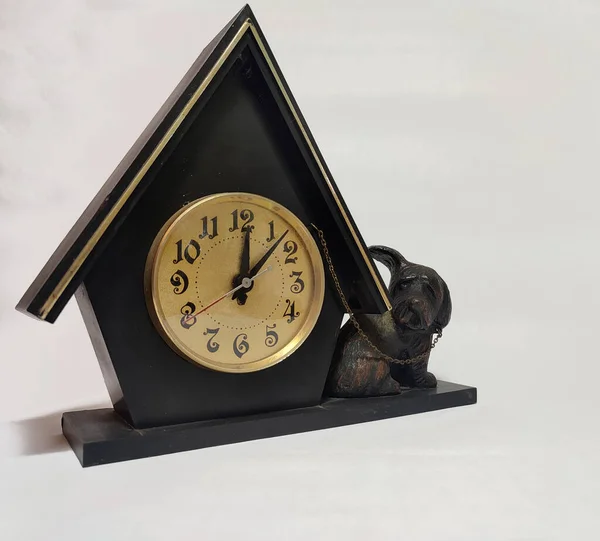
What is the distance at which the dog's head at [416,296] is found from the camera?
1951 millimetres

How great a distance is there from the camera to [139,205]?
5.20 feet

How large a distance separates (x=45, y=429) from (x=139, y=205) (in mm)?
690

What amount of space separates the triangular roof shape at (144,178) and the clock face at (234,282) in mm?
125

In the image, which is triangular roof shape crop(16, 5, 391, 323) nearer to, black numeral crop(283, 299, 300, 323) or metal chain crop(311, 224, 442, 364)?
metal chain crop(311, 224, 442, 364)

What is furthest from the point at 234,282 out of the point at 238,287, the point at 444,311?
the point at 444,311

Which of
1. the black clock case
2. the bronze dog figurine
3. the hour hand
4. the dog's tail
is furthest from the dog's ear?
the hour hand

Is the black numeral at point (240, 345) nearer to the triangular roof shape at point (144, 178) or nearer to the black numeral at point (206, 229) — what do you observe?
the black numeral at point (206, 229)

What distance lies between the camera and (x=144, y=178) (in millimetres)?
1547

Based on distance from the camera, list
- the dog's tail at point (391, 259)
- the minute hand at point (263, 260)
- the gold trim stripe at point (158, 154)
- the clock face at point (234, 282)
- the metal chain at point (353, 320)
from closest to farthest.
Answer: the gold trim stripe at point (158, 154) → the clock face at point (234, 282) → the minute hand at point (263, 260) → the metal chain at point (353, 320) → the dog's tail at point (391, 259)

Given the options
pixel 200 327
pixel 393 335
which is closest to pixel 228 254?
pixel 200 327

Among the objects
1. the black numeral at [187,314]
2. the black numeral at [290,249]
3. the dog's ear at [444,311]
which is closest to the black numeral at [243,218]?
the black numeral at [290,249]

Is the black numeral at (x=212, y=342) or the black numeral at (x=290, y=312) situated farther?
the black numeral at (x=290, y=312)

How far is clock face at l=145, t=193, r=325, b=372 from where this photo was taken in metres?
1.61

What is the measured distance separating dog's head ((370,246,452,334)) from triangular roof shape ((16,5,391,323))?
33cm
